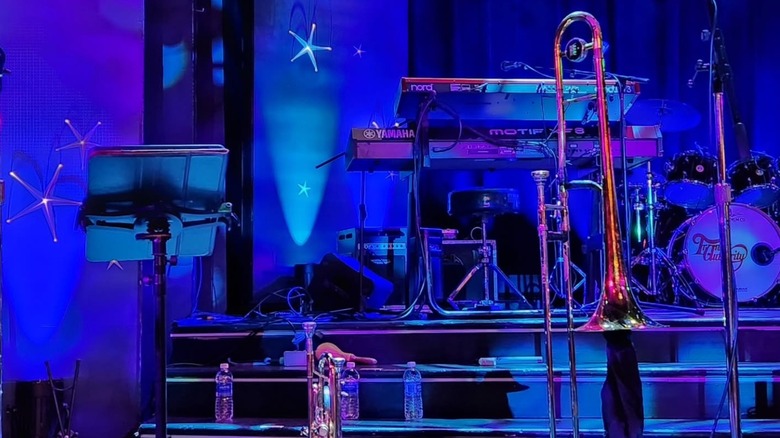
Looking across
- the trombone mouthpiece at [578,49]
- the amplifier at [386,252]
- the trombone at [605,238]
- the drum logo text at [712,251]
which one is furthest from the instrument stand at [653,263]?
the trombone mouthpiece at [578,49]

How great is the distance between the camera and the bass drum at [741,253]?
16.0 feet

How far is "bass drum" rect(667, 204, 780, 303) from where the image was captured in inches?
192

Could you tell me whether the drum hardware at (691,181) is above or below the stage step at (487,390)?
above

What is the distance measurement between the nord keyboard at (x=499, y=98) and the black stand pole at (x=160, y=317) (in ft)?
6.58

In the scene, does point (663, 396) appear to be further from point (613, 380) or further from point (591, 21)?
point (591, 21)

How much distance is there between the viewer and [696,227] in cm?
502

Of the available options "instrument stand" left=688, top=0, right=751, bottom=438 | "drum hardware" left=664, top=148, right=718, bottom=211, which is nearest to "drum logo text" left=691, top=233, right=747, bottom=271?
"drum hardware" left=664, top=148, right=718, bottom=211

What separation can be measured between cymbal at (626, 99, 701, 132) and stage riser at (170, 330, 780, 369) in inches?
79.6

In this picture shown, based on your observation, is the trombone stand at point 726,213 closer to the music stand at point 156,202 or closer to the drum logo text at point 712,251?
the music stand at point 156,202

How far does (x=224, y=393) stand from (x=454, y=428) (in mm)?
1283

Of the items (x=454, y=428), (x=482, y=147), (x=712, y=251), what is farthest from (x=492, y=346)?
(x=712, y=251)

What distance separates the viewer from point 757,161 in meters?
5.36

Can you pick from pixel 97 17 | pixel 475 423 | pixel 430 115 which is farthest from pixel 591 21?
pixel 97 17

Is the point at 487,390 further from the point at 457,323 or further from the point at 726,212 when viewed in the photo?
the point at 726,212
